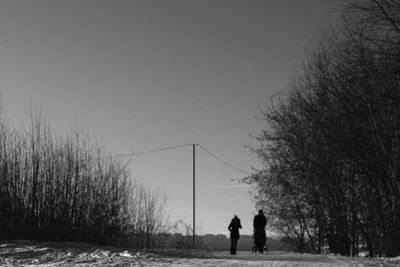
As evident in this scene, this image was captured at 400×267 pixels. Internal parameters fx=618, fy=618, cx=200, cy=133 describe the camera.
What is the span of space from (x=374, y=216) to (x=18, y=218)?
617 inches

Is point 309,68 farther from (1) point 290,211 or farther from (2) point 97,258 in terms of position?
(2) point 97,258

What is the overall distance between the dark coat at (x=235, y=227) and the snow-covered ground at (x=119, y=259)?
498 centimetres

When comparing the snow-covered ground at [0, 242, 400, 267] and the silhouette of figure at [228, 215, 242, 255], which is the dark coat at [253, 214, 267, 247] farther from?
the snow-covered ground at [0, 242, 400, 267]

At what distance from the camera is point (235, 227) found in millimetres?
24703

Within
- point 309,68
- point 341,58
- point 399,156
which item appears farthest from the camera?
→ point 309,68

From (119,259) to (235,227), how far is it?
314 inches

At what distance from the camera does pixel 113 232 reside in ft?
91.8

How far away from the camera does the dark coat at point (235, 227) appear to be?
24.5 metres

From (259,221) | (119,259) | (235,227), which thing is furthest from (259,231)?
(119,259)

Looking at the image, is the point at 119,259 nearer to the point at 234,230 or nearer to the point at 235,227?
the point at 234,230

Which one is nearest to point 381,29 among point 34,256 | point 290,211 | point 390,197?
point 390,197

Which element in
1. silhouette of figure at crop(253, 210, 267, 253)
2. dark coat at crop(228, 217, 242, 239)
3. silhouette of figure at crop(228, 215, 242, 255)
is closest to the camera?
silhouette of figure at crop(228, 215, 242, 255)

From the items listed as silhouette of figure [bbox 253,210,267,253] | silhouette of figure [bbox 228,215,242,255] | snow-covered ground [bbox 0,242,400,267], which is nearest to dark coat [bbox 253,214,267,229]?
silhouette of figure [bbox 253,210,267,253]

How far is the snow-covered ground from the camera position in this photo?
53.6 ft
